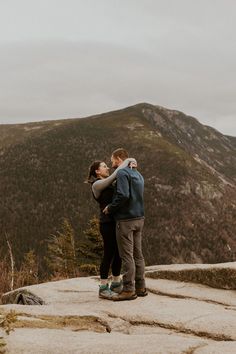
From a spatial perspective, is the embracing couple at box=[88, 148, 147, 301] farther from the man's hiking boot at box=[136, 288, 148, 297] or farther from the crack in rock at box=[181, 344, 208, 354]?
the crack in rock at box=[181, 344, 208, 354]

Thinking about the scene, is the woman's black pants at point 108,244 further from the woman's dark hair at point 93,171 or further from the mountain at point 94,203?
the mountain at point 94,203

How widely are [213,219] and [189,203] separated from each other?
919cm

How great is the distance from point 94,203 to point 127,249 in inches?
5467

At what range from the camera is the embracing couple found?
8.45 m

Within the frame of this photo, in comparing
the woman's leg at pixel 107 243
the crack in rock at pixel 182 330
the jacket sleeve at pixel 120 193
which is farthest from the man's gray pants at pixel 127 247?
the crack in rock at pixel 182 330

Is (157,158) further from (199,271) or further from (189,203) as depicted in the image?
(199,271)

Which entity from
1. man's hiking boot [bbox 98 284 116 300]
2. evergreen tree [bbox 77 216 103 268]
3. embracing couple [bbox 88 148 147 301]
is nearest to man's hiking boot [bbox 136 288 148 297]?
embracing couple [bbox 88 148 147 301]

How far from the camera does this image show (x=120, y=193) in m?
8.34

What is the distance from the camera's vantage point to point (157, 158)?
168 meters

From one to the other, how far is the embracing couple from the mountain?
103 m

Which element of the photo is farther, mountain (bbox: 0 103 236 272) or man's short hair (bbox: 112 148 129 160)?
mountain (bbox: 0 103 236 272)

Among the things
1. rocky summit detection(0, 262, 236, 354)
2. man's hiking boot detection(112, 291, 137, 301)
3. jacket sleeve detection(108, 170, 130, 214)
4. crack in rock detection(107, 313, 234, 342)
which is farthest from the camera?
man's hiking boot detection(112, 291, 137, 301)

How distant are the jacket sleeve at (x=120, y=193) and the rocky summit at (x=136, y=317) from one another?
1.68 meters

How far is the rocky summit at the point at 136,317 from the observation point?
5336 millimetres
